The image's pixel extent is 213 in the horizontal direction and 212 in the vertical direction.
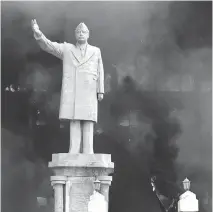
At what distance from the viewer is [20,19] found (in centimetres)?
1405

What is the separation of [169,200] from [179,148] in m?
1.25

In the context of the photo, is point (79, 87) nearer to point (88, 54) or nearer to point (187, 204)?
point (88, 54)

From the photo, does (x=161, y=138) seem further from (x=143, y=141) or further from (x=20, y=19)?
(x=20, y=19)

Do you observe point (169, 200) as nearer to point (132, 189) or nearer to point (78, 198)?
point (132, 189)

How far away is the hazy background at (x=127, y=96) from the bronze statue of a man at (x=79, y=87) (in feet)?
12.3

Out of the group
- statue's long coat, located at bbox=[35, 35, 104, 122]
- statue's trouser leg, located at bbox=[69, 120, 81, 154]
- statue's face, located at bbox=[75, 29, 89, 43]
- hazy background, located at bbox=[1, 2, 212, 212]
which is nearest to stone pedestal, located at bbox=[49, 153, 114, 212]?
statue's trouser leg, located at bbox=[69, 120, 81, 154]

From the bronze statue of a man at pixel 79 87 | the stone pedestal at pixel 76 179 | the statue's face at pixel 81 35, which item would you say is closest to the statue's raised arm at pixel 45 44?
the bronze statue of a man at pixel 79 87

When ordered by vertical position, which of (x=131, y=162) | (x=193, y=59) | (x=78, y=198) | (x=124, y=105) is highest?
(x=193, y=59)

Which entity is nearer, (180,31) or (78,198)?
(78,198)

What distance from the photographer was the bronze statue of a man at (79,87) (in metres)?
10.0

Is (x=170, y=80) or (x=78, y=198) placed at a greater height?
(x=170, y=80)

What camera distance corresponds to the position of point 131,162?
13.9m

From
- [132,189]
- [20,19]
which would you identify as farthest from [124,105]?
[20,19]

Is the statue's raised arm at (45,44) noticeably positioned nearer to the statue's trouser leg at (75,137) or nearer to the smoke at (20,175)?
the statue's trouser leg at (75,137)
